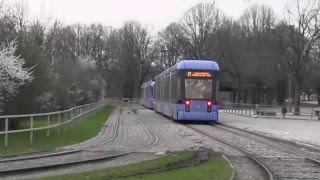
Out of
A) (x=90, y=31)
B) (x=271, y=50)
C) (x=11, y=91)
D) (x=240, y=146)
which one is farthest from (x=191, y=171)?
(x=90, y=31)

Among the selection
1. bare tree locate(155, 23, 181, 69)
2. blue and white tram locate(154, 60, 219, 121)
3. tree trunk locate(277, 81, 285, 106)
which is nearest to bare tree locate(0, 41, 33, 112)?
blue and white tram locate(154, 60, 219, 121)

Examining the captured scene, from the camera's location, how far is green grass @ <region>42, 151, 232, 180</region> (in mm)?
11555

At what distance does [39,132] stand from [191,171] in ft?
35.8

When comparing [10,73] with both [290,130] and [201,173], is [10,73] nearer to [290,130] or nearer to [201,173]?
[201,173]

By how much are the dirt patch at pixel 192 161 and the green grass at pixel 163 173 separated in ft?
0.29

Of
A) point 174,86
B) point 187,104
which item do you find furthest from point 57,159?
point 174,86

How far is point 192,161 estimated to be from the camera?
1491cm

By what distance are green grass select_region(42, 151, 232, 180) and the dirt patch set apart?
0.09 m

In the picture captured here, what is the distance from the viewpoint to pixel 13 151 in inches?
631

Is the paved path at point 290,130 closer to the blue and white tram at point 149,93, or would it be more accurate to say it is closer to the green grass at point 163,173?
the green grass at point 163,173

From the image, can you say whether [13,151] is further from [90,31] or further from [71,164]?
[90,31]

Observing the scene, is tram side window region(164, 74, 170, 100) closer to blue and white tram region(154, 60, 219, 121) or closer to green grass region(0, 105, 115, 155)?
blue and white tram region(154, 60, 219, 121)

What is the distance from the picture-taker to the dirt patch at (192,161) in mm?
12828

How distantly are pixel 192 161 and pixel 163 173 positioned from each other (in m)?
2.74
